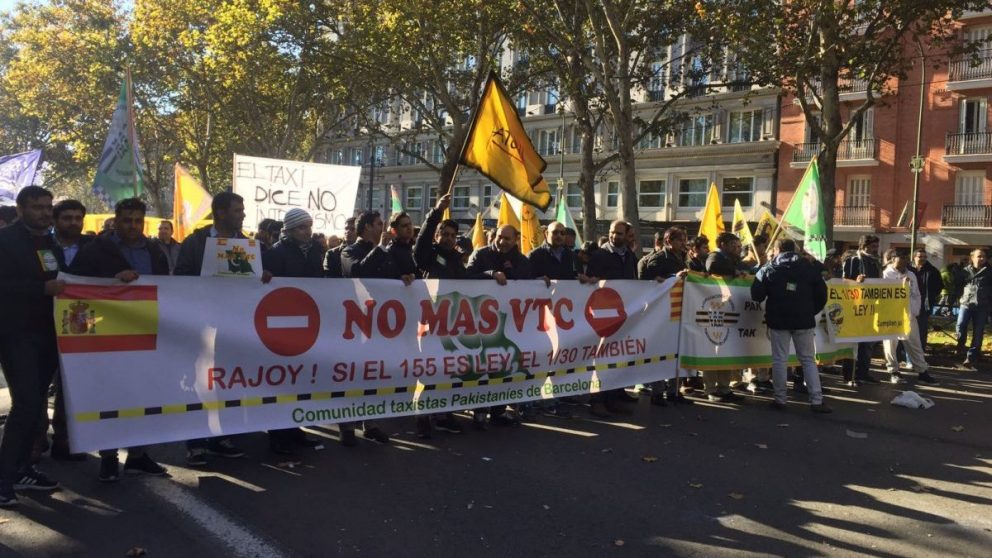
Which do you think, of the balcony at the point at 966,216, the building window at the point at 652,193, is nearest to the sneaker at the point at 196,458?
the balcony at the point at 966,216

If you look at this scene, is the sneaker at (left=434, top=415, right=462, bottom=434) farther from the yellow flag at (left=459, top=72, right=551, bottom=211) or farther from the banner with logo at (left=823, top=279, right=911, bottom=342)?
the banner with logo at (left=823, top=279, right=911, bottom=342)

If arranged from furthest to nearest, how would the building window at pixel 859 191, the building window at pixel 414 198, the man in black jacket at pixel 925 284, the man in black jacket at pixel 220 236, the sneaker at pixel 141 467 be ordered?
the building window at pixel 414 198 < the building window at pixel 859 191 < the man in black jacket at pixel 925 284 < the man in black jacket at pixel 220 236 < the sneaker at pixel 141 467

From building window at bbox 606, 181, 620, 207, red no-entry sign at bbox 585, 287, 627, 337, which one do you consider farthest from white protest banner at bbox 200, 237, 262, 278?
building window at bbox 606, 181, 620, 207

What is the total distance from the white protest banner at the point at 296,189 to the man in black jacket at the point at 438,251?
15.4 feet

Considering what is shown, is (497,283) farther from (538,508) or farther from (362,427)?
(538,508)

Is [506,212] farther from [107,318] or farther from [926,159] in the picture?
[926,159]

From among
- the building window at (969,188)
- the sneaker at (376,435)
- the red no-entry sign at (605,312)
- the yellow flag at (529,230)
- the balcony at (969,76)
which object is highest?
the balcony at (969,76)

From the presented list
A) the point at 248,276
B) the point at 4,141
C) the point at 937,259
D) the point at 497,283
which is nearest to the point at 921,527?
the point at 497,283

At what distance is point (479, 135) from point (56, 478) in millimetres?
4419

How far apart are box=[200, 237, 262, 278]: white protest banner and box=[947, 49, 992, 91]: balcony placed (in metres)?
38.4

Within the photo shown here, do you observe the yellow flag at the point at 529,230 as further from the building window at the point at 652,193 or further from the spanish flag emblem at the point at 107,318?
the building window at the point at 652,193

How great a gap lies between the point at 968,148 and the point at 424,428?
37342mm

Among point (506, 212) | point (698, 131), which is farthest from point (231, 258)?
point (698, 131)

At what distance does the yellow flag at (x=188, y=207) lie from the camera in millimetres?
12438
